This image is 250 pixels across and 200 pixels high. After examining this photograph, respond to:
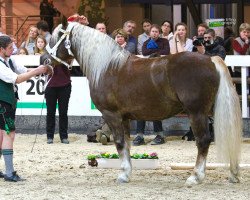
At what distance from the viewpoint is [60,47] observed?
32.6 ft

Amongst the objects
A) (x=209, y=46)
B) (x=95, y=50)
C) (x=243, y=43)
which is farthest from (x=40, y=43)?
(x=95, y=50)

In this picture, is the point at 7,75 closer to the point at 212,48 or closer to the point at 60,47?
the point at 60,47

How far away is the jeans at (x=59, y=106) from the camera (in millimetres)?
13328

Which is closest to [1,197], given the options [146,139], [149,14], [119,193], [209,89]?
[119,193]

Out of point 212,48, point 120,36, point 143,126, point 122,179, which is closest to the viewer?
point 122,179

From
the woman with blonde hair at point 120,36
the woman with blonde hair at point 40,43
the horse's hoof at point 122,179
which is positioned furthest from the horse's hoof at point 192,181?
the woman with blonde hair at point 40,43

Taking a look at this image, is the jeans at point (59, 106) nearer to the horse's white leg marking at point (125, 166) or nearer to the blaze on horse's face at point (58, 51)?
the blaze on horse's face at point (58, 51)

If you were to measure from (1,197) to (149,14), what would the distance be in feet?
33.8

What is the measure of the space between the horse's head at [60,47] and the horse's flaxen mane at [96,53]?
0.40 ft

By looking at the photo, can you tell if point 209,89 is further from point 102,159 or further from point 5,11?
point 5,11

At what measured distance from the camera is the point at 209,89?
9.21 m

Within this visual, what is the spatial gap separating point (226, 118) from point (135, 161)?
5.35ft

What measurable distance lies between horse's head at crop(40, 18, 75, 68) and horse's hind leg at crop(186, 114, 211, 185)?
5.64 feet

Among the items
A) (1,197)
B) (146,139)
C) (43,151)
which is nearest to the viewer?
(1,197)
